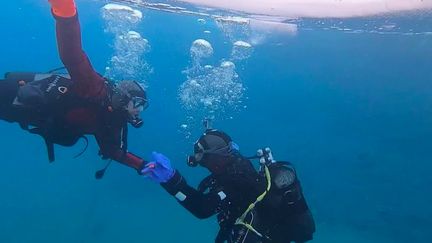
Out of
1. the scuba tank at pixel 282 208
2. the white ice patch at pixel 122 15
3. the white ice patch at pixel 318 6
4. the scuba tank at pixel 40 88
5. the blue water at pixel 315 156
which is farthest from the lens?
the blue water at pixel 315 156

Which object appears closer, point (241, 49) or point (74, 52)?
point (74, 52)

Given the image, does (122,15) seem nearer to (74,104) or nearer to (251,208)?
(74,104)

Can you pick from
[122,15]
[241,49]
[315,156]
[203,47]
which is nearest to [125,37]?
[122,15]

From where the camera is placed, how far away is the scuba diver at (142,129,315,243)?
448cm

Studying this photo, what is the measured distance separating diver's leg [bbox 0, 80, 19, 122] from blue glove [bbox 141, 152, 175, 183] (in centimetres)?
161

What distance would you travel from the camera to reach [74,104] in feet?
14.9

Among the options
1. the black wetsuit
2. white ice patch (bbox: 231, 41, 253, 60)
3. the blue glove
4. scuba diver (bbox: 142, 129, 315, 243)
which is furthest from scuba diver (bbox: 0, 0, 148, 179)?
white ice patch (bbox: 231, 41, 253, 60)

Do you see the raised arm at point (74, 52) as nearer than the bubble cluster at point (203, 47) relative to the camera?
Yes

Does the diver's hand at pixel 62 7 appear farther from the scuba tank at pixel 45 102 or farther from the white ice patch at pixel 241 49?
the white ice patch at pixel 241 49

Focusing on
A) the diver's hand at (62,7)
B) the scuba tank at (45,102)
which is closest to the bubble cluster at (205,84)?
the scuba tank at (45,102)

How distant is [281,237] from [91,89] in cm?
260

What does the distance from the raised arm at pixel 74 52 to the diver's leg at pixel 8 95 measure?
0.78 m

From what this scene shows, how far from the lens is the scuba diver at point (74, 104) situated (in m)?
4.34

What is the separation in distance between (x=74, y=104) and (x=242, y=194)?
2066 millimetres
